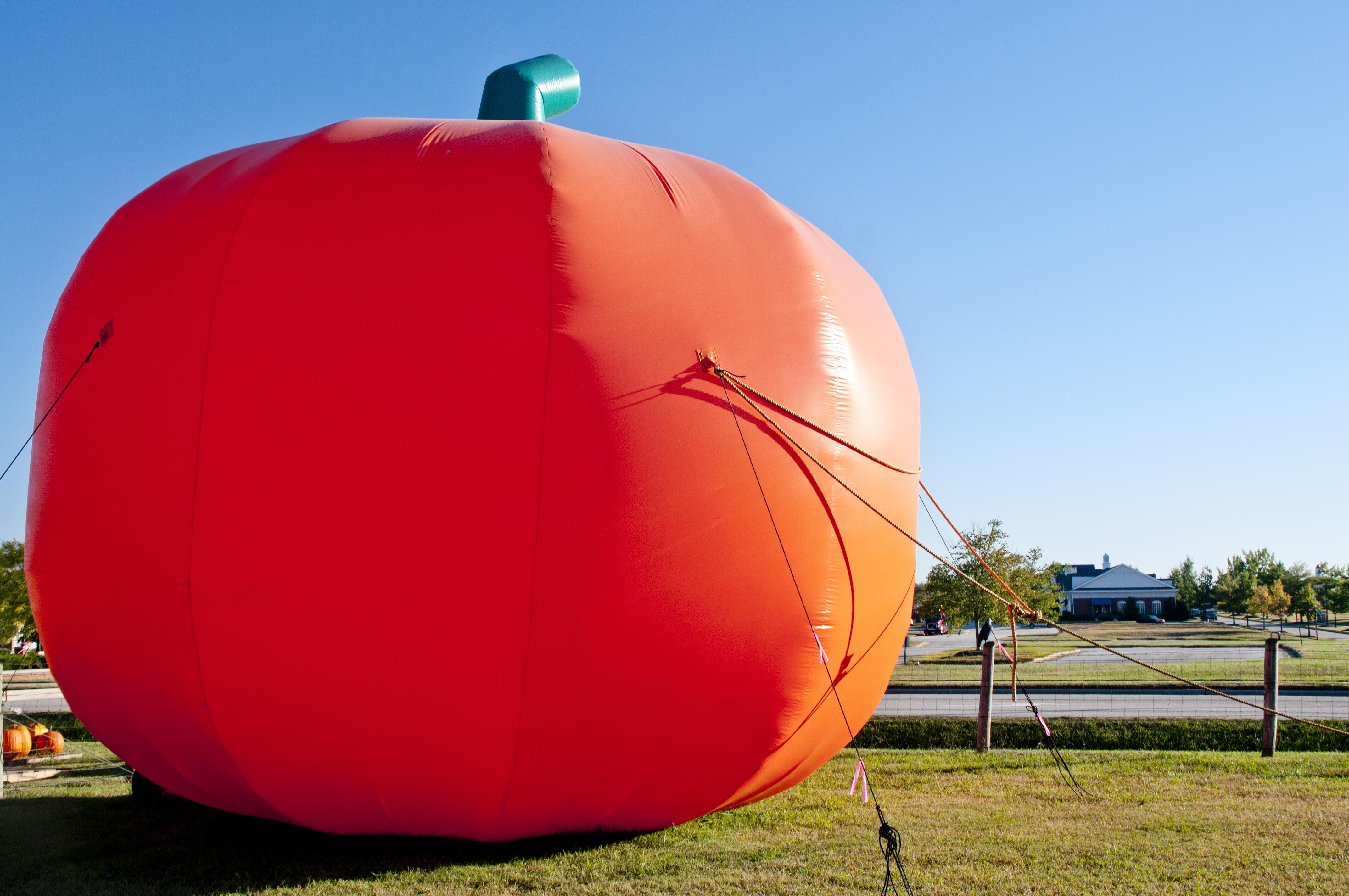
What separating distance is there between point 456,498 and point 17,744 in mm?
11146

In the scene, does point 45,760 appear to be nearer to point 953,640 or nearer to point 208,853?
point 208,853

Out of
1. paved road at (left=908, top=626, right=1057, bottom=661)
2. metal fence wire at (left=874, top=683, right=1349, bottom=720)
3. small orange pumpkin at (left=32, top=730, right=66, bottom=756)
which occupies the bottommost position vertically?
paved road at (left=908, top=626, right=1057, bottom=661)

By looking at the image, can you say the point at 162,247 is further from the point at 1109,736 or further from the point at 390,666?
the point at 1109,736

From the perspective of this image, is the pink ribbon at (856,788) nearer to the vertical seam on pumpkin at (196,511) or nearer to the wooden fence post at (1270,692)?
the vertical seam on pumpkin at (196,511)

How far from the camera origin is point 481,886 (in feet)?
16.9

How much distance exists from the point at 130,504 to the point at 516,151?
10.2 feet

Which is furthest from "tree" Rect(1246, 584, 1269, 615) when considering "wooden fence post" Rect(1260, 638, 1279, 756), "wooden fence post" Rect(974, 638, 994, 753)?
"wooden fence post" Rect(974, 638, 994, 753)

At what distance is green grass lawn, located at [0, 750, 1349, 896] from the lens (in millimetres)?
5164

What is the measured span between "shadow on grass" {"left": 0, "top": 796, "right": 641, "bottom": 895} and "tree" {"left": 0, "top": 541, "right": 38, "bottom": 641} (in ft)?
64.5

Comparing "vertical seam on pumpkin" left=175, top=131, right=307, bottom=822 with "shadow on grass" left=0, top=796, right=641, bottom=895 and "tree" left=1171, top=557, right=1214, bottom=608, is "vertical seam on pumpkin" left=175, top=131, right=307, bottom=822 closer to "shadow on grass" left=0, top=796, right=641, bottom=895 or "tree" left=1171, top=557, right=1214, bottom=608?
"shadow on grass" left=0, top=796, right=641, bottom=895

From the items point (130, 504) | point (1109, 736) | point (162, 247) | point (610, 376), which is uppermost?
point (162, 247)

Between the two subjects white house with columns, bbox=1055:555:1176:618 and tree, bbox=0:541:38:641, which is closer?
tree, bbox=0:541:38:641

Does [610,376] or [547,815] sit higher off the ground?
[610,376]

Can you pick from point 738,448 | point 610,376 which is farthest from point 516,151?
point 738,448
